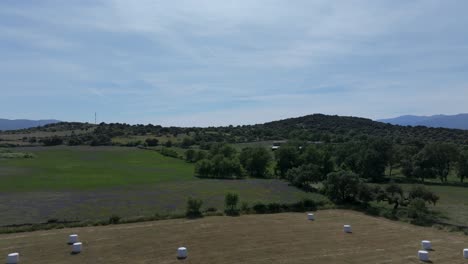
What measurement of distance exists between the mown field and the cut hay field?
665 centimetres

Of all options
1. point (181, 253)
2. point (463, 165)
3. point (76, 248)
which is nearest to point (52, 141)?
point (76, 248)

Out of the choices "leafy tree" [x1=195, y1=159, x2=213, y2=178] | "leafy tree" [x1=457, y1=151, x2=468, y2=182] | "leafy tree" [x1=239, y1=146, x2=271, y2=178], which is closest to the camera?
"leafy tree" [x1=457, y1=151, x2=468, y2=182]

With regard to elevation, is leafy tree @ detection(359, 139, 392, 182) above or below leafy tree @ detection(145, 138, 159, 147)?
below

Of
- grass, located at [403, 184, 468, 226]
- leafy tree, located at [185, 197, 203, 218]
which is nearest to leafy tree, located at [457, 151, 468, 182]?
grass, located at [403, 184, 468, 226]

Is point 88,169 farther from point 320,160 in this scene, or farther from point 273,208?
point 273,208

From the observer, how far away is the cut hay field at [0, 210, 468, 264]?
2644 cm

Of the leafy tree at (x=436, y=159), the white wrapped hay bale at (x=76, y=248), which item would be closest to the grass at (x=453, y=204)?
the leafy tree at (x=436, y=159)

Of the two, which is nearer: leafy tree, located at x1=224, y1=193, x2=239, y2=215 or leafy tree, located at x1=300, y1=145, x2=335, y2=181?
leafy tree, located at x1=224, y1=193, x2=239, y2=215

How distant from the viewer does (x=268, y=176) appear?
81.0 m

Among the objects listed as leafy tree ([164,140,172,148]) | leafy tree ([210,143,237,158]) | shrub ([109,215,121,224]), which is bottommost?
shrub ([109,215,121,224])

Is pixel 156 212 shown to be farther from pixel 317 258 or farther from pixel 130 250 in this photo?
pixel 317 258

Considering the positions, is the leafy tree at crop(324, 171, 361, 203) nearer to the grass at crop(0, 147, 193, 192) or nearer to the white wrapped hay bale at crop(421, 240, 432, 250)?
the white wrapped hay bale at crop(421, 240, 432, 250)

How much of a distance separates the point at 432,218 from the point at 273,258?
24.6m

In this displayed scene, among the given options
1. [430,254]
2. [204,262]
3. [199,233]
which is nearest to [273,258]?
[204,262]
